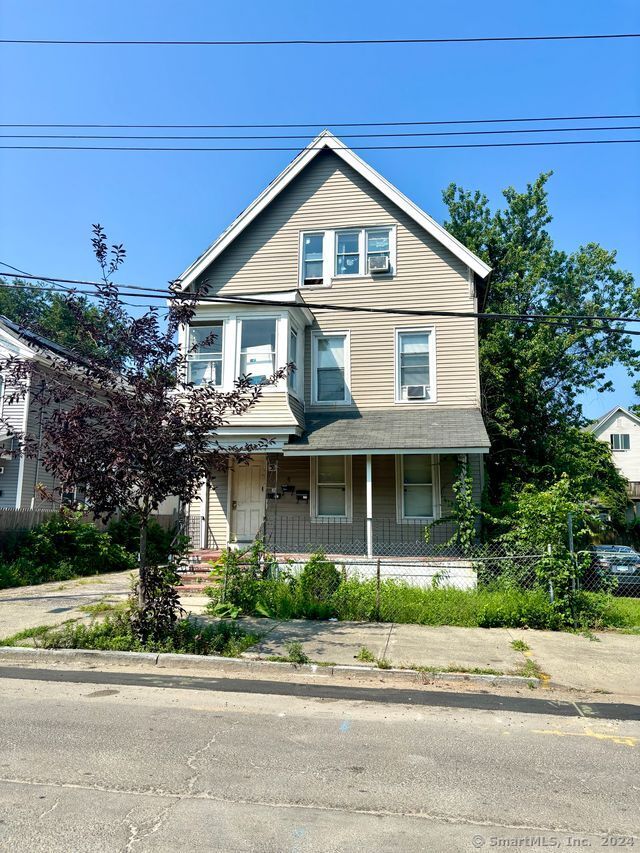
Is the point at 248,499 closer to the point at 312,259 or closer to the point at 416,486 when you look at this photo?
the point at 416,486

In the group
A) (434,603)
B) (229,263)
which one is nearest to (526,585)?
(434,603)

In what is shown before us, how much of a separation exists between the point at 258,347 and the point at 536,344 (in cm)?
1113

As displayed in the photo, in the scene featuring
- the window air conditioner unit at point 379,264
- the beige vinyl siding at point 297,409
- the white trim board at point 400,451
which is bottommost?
the white trim board at point 400,451

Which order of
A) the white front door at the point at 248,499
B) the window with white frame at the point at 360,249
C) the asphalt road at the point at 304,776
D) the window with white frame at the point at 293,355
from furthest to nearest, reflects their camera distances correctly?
1. the window with white frame at the point at 360,249
2. the white front door at the point at 248,499
3. the window with white frame at the point at 293,355
4. the asphalt road at the point at 304,776

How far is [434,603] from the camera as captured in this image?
10922 mm

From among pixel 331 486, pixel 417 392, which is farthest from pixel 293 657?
pixel 417 392

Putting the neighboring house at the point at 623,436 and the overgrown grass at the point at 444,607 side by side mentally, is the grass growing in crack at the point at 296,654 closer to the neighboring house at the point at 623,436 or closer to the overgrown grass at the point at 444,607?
the overgrown grass at the point at 444,607

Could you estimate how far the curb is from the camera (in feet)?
24.8

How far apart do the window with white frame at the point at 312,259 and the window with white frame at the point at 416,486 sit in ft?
18.2

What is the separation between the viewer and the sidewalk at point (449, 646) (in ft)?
25.5

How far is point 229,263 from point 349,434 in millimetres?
6272

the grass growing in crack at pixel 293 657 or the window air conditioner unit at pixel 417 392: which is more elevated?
the window air conditioner unit at pixel 417 392

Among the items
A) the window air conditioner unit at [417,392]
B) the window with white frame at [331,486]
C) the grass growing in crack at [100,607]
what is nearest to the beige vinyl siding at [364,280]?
the window air conditioner unit at [417,392]

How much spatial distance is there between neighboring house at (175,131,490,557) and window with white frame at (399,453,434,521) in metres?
Result: 0.03
